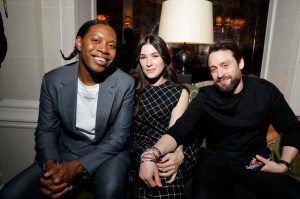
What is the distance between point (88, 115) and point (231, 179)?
1122 mm

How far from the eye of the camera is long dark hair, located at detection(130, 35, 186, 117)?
1.81 meters

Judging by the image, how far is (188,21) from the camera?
224cm

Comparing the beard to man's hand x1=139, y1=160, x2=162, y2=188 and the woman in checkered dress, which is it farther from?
man's hand x1=139, y1=160, x2=162, y2=188

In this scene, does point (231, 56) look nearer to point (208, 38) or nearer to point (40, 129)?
point (208, 38)

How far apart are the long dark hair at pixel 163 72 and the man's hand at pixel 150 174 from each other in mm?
557

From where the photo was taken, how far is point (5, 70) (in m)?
2.23

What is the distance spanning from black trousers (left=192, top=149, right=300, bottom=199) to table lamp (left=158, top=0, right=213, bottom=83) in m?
1.21

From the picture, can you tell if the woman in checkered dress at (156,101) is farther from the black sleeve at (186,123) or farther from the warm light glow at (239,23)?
the warm light glow at (239,23)

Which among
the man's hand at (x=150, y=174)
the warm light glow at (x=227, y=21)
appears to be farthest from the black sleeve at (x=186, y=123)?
the warm light glow at (x=227, y=21)

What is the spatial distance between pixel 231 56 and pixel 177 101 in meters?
0.54

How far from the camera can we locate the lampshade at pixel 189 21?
2.23 metres

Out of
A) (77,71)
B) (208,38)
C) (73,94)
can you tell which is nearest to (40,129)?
(73,94)

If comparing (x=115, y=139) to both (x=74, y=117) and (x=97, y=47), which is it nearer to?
(x=74, y=117)

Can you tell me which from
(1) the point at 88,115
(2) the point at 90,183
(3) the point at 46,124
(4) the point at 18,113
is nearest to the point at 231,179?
(2) the point at 90,183
